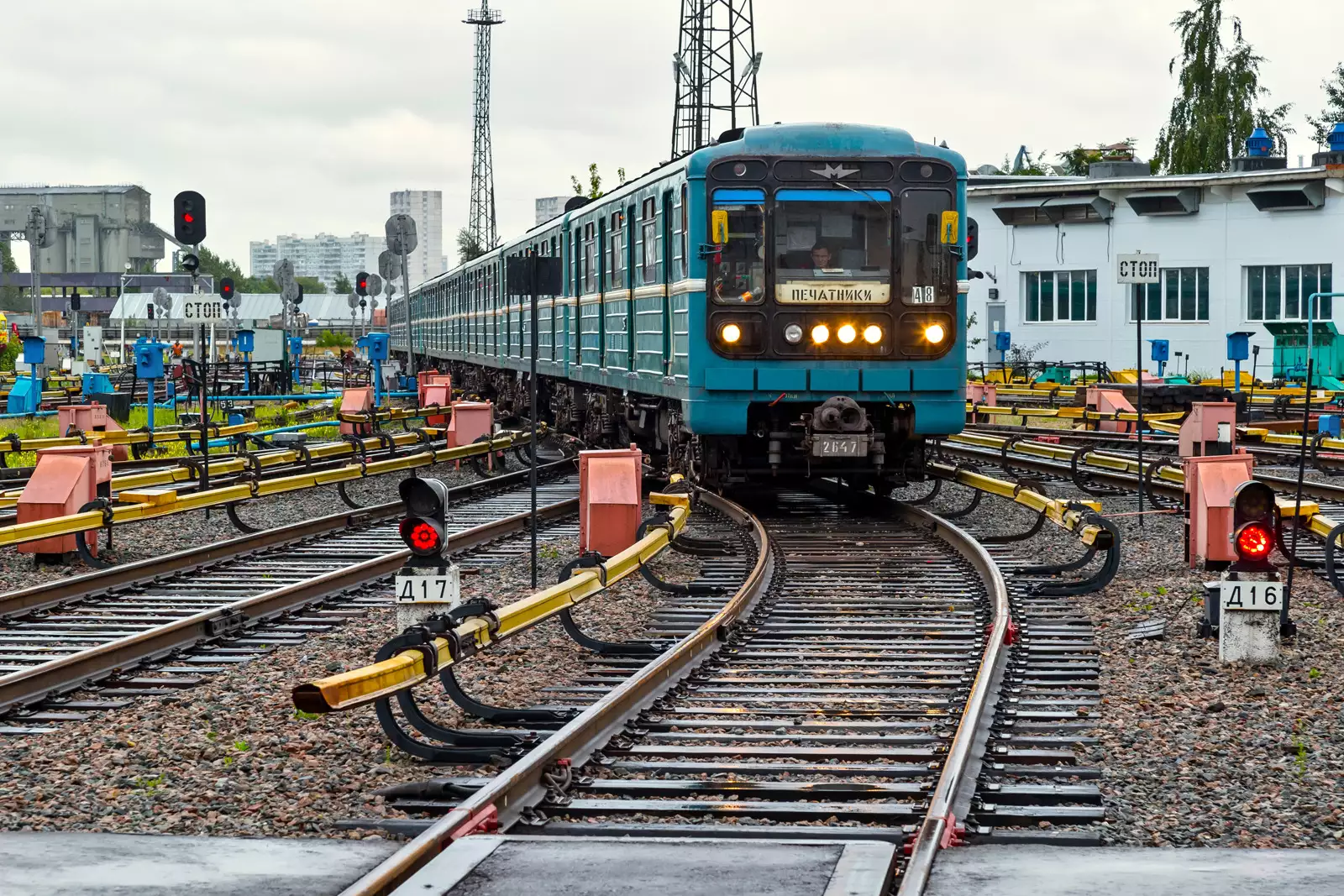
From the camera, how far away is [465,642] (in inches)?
283

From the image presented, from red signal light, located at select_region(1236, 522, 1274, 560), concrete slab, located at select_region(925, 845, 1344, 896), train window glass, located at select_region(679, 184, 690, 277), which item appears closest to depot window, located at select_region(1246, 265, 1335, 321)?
train window glass, located at select_region(679, 184, 690, 277)

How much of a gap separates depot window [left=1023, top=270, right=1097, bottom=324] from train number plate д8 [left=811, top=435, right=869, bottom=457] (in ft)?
122

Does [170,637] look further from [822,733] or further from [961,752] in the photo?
[961,752]

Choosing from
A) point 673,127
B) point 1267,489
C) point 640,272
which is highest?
point 673,127

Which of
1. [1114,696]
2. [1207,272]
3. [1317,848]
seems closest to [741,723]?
[1114,696]

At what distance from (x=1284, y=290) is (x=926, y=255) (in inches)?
1382

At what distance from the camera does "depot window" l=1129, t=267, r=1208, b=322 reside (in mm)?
48406

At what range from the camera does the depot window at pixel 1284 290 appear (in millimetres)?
46188

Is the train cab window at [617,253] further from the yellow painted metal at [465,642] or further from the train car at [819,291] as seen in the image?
the yellow painted metal at [465,642]

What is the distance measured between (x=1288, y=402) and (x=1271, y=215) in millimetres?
17280

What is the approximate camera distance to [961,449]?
22.5 m

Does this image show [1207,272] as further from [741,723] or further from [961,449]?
[741,723]

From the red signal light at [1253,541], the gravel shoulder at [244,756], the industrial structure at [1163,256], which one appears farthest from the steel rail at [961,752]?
the industrial structure at [1163,256]

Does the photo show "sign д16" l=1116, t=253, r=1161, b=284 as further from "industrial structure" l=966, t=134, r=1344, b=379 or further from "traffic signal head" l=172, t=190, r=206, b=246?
"industrial structure" l=966, t=134, r=1344, b=379
